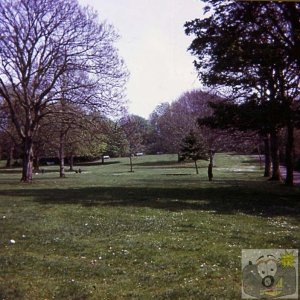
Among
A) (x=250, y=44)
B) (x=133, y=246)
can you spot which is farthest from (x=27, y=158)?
(x=133, y=246)

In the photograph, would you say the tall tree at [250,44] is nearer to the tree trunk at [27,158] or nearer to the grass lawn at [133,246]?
the grass lawn at [133,246]

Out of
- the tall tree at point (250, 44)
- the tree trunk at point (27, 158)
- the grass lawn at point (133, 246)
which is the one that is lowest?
the grass lawn at point (133, 246)

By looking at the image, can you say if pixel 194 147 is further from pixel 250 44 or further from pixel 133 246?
pixel 133 246

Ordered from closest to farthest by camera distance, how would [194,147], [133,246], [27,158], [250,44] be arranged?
[133,246] < [250,44] < [27,158] < [194,147]

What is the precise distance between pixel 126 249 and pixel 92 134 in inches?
950

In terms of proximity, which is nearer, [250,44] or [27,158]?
[250,44]

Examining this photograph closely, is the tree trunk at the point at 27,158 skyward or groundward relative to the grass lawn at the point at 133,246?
skyward

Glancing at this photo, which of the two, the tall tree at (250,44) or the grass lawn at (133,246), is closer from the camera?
the grass lawn at (133,246)

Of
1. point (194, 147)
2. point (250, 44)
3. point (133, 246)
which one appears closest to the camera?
point (133, 246)

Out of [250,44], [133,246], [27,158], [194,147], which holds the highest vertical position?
[250,44]

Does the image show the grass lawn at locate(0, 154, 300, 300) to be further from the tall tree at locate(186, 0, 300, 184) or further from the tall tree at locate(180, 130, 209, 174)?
the tall tree at locate(180, 130, 209, 174)

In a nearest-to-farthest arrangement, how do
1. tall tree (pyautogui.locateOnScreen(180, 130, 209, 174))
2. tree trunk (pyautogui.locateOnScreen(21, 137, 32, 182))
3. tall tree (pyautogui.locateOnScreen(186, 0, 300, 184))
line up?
1. tall tree (pyautogui.locateOnScreen(186, 0, 300, 184))
2. tree trunk (pyautogui.locateOnScreen(21, 137, 32, 182))
3. tall tree (pyautogui.locateOnScreen(180, 130, 209, 174))

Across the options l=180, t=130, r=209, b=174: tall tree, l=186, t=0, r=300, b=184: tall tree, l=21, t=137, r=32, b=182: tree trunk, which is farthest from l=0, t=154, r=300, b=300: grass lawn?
l=180, t=130, r=209, b=174: tall tree

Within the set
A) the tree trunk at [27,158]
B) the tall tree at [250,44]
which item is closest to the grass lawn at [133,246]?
the tall tree at [250,44]
